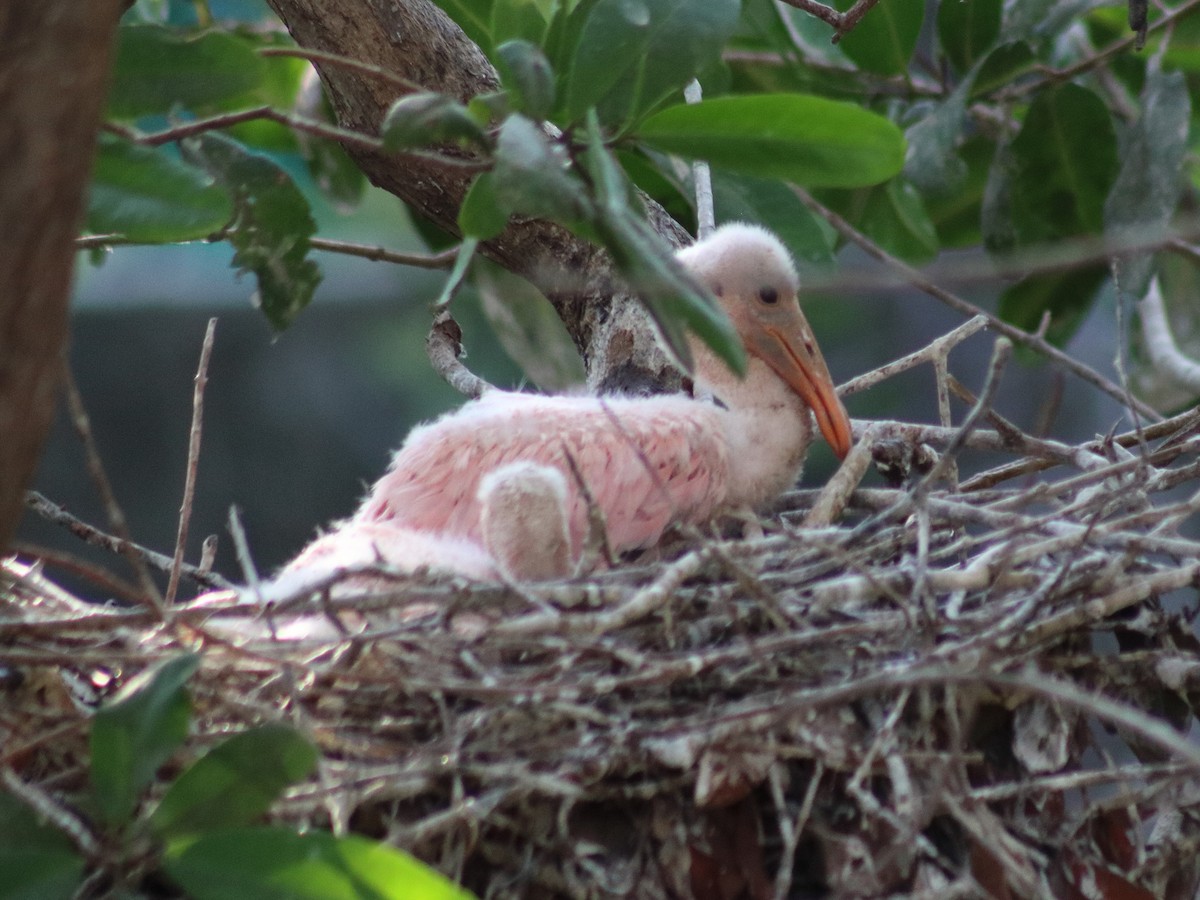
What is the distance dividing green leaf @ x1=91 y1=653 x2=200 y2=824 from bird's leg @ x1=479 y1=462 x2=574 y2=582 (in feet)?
1.73

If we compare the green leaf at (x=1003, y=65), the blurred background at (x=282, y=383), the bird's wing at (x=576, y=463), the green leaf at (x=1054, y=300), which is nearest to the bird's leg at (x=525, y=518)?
the bird's wing at (x=576, y=463)

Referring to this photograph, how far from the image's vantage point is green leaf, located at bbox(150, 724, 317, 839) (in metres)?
1.09

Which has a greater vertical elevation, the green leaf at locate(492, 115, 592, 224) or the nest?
the green leaf at locate(492, 115, 592, 224)

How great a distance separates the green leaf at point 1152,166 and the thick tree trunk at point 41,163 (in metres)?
1.81

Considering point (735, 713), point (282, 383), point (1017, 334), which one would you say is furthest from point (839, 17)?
point (282, 383)

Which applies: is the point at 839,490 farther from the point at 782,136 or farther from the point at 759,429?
the point at 782,136

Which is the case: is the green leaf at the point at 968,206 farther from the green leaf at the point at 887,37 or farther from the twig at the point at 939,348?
the twig at the point at 939,348

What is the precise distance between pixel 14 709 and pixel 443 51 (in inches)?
45.4

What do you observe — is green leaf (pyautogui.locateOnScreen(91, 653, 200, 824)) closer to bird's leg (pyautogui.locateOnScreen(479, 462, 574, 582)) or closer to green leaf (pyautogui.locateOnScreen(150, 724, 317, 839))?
green leaf (pyautogui.locateOnScreen(150, 724, 317, 839))

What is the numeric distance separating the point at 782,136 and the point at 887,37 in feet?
4.09

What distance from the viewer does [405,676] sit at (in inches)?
52.8

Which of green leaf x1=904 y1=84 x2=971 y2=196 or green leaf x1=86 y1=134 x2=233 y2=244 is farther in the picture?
green leaf x1=904 y1=84 x2=971 y2=196

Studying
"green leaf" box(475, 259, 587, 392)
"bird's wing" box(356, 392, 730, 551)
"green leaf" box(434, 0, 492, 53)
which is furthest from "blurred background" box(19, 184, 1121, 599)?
"bird's wing" box(356, 392, 730, 551)

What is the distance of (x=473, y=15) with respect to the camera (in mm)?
1967
